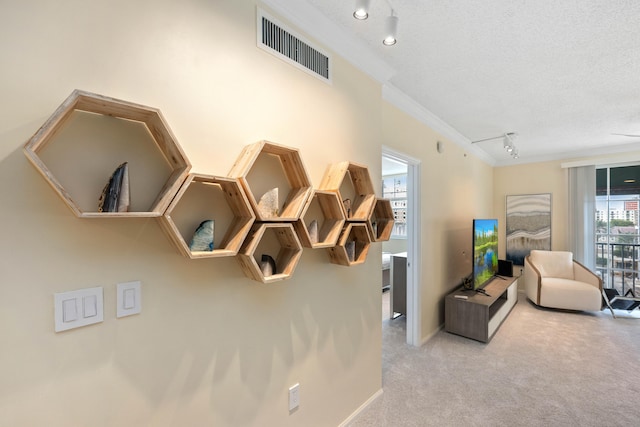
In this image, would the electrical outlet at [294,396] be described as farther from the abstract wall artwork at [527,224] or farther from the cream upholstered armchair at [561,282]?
the abstract wall artwork at [527,224]

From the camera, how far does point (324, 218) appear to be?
5.83 ft

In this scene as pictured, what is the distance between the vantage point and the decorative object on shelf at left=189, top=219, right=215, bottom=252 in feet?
3.64

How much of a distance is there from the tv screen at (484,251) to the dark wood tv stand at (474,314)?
202 mm

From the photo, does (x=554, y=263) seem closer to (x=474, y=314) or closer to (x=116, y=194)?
(x=474, y=314)

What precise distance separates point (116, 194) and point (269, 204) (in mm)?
594

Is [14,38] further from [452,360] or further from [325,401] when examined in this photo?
Answer: [452,360]

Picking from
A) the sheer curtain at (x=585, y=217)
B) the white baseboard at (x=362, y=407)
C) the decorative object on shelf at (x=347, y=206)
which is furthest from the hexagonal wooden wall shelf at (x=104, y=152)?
the sheer curtain at (x=585, y=217)

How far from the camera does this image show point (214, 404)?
1.24 metres

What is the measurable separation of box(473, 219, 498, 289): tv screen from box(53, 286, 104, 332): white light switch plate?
3630 mm

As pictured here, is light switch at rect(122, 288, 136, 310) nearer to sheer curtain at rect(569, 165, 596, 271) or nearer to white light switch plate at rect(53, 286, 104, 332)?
white light switch plate at rect(53, 286, 104, 332)

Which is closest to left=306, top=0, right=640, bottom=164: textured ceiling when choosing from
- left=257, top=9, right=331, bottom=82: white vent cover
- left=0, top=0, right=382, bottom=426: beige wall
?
left=257, top=9, right=331, bottom=82: white vent cover

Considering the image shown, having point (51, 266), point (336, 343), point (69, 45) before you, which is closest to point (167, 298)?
point (51, 266)

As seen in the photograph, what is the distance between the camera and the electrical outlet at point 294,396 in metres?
1.55

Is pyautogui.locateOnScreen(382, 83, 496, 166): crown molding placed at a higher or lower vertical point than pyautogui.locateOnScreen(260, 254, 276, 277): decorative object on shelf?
higher
